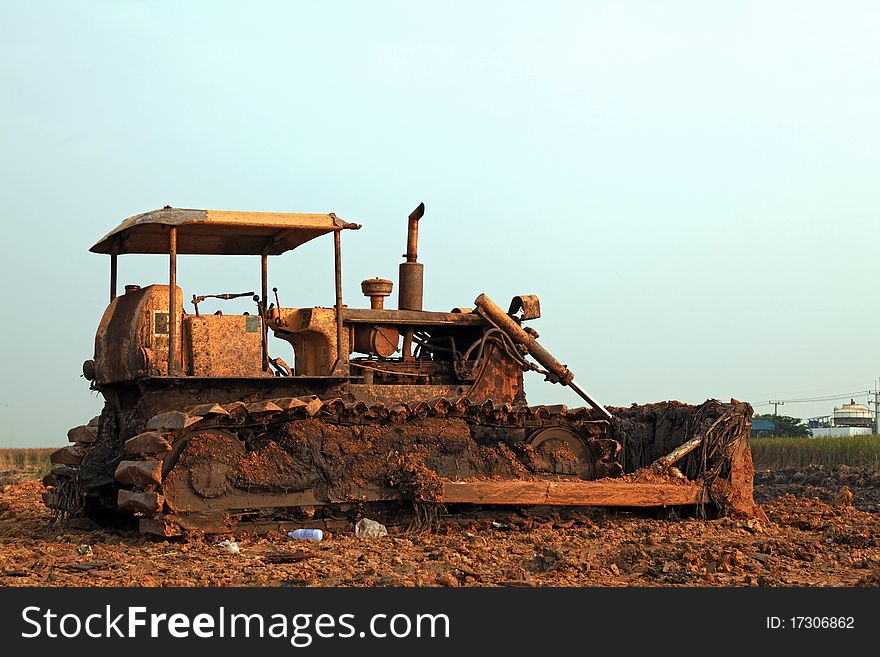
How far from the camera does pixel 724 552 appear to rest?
375 inches

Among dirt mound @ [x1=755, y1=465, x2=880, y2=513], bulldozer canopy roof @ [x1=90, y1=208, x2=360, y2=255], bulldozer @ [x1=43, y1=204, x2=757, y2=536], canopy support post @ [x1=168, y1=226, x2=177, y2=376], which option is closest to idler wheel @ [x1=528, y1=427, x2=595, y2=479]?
bulldozer @ [x1=43, y1=204, x2=757, y2=536]

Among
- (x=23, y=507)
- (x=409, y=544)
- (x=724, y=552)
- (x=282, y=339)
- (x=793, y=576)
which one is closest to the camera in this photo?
(x=793, y=576)

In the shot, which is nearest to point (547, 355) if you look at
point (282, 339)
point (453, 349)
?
point (453, 349)

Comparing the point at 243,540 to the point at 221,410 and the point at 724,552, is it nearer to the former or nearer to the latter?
the point at 221,410

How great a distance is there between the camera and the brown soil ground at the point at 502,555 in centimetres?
841

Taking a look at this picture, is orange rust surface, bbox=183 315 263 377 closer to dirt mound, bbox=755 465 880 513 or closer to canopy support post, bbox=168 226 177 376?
canopy support post, bbox=168 226 177 376

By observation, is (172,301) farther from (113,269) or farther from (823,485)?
(823,485)

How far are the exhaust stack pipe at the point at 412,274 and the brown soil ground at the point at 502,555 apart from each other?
2.92m

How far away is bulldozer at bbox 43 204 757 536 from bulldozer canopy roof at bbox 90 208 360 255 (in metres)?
0.03

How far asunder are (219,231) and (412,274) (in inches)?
96.4

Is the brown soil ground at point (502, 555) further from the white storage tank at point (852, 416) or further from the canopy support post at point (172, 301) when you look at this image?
the white storage tank at point (852, 416)

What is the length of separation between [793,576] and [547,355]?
494cm

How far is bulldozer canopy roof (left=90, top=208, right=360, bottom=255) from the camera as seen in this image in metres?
10.9

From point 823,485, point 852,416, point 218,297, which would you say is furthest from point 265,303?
point 852,416
